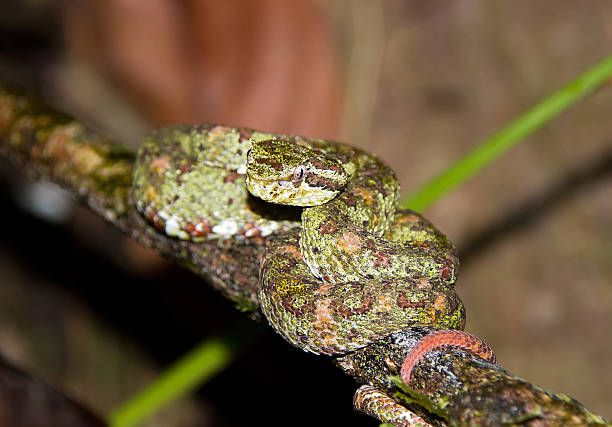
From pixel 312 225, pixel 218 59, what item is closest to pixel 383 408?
pixel 312 225

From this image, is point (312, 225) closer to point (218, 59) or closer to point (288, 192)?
point (288, 192)

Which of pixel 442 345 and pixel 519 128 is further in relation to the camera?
pixel 519 128

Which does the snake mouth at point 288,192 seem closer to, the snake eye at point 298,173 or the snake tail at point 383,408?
the snake eye at point 298,173

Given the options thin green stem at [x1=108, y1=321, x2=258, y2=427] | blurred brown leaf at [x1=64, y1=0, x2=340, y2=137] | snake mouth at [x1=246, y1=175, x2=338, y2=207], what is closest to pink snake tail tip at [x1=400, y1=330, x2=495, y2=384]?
snake mouth at [x1=246, y1=175, x2=338, y2=207]

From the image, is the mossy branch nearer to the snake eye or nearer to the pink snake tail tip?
the pink snake tail tip

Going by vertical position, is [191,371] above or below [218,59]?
below

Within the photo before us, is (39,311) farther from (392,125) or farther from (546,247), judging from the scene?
(546,247)
